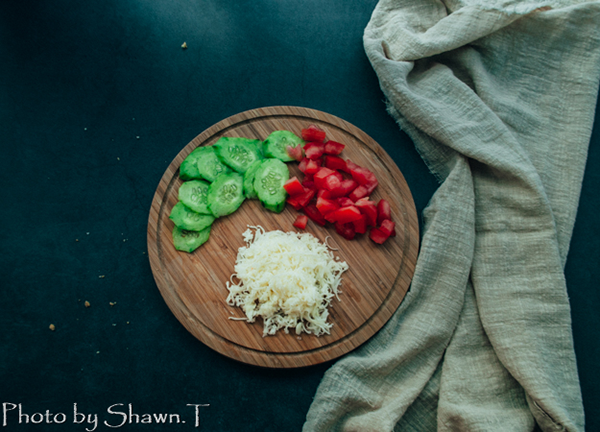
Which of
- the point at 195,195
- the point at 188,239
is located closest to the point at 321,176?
the point at 195,195

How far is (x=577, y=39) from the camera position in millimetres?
3061

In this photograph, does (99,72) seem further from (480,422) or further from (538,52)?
(480,422)

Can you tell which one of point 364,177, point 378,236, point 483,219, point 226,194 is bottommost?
point 483,219

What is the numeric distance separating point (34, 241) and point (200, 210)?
1.37 meters

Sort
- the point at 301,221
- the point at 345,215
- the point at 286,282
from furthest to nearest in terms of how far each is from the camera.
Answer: the point at 301,221 → the point at 345,215 → the point at 286,282

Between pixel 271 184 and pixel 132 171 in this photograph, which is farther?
pixel 132 171

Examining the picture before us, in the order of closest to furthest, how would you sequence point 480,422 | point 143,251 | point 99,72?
1. point 480,422
2. point 143,251
3. point 99,72

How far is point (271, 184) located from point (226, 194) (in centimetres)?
32

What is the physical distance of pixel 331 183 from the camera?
288 centimetres

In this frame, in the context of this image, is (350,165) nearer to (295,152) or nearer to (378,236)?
(295,152)

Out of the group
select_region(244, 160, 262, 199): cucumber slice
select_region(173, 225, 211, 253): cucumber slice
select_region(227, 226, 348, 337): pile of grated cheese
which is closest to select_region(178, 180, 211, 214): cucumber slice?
select_region(173, 225, 211, 253): cucumber slice

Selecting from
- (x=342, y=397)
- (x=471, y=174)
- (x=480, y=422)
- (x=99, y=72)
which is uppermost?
(x=99, y=72)

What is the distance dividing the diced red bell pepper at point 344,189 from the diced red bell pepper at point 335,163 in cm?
11

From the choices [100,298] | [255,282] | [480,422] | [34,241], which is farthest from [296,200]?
[34,241]
